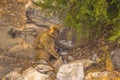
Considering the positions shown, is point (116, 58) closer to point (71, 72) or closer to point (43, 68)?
point (71, 72)

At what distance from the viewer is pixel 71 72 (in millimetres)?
5180

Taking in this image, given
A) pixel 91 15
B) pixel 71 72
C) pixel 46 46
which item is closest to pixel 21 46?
pixel 46 46

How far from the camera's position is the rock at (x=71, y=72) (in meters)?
5.14

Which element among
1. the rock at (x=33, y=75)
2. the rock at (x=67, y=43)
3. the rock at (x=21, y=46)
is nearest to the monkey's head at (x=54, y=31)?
the rock at (x=67, y=43)

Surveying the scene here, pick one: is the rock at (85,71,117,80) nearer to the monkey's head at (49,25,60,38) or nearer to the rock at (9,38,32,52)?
the monkey's head at (49,25,60,38)

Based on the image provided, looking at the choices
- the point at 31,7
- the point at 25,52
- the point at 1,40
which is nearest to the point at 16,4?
the point at 31,7

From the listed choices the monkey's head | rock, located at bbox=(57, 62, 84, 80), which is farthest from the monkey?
rock, located at bbox=(57, 62, 84, 80)

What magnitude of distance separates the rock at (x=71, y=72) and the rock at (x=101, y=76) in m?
0.13

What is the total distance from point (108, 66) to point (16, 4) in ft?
12.5

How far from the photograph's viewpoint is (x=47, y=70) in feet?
17.5

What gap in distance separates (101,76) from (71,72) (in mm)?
486

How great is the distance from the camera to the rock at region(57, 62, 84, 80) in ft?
16.9

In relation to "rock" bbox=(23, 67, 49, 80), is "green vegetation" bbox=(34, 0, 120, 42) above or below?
above

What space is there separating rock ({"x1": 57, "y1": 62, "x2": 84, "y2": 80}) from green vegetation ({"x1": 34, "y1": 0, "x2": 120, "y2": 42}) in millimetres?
545
